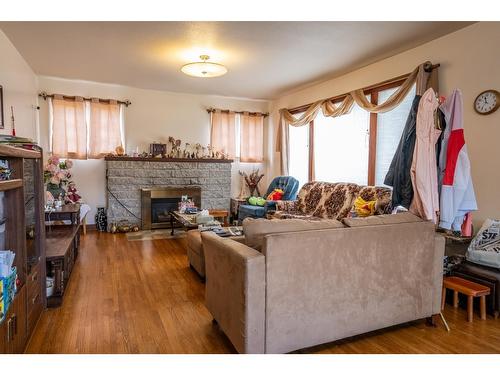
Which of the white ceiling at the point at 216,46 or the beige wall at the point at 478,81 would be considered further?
the white ceiling at the point at 216,46

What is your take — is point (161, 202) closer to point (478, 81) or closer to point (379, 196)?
point (379, 196)

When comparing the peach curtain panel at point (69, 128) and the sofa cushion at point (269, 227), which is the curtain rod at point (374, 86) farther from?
the peach curtain panel at point (69, 128)

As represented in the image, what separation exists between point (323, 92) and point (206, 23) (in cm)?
277

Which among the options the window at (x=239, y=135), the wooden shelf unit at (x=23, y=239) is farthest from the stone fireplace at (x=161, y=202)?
the wooden shelf unit at (x=23, y=239)

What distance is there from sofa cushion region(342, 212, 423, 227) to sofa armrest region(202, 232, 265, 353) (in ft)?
2.19

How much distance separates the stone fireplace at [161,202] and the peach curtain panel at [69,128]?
1.30 meters

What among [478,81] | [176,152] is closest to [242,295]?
[478,81]

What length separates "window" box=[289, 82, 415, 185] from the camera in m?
4.24

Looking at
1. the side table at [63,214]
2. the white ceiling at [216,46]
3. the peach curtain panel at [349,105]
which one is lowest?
the side table at [63,214]

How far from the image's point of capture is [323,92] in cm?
537

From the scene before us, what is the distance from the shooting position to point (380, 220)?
2164 millimetres

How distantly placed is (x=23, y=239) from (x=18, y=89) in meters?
3.02

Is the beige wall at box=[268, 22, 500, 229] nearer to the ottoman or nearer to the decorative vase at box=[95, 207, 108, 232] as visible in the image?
the ottoman

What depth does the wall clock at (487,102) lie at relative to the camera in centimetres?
295
